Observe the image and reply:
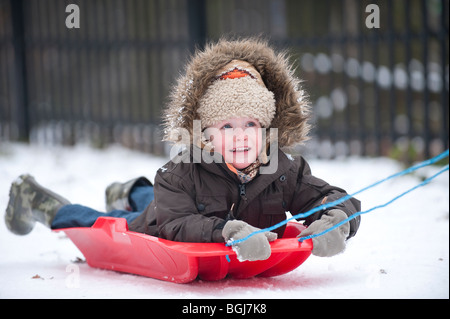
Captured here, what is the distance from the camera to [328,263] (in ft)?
8.36

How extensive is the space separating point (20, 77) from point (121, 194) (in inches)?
170

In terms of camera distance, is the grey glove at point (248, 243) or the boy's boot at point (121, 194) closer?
the grey glove at point (248, 243)

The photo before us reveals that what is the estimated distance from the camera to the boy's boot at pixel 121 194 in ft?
9.62

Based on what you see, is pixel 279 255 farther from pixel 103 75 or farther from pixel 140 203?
pixel 103 75

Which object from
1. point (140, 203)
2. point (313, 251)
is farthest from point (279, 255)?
point (140, 203)

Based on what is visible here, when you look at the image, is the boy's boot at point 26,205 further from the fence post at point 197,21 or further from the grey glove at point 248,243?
the fence post at point 197,21

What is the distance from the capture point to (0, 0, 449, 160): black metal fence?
16.6 ft

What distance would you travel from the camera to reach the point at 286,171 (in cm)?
223

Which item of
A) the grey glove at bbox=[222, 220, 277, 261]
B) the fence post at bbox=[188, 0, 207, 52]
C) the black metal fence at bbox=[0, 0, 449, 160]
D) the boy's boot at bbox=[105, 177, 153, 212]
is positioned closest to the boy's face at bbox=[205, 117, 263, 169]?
the grey glove at bbox=[222, 220, 277, 261]

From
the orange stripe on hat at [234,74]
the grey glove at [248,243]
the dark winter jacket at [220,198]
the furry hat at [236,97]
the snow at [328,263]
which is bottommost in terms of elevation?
the snow at [328,263]

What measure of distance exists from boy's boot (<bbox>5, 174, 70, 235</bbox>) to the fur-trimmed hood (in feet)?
2.79

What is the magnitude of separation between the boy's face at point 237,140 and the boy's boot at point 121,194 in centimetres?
87

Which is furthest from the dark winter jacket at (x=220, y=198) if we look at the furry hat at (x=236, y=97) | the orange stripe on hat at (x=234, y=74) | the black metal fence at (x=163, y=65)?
the black metal fence at (x=163, y=65)

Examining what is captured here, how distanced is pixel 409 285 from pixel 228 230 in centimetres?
72
